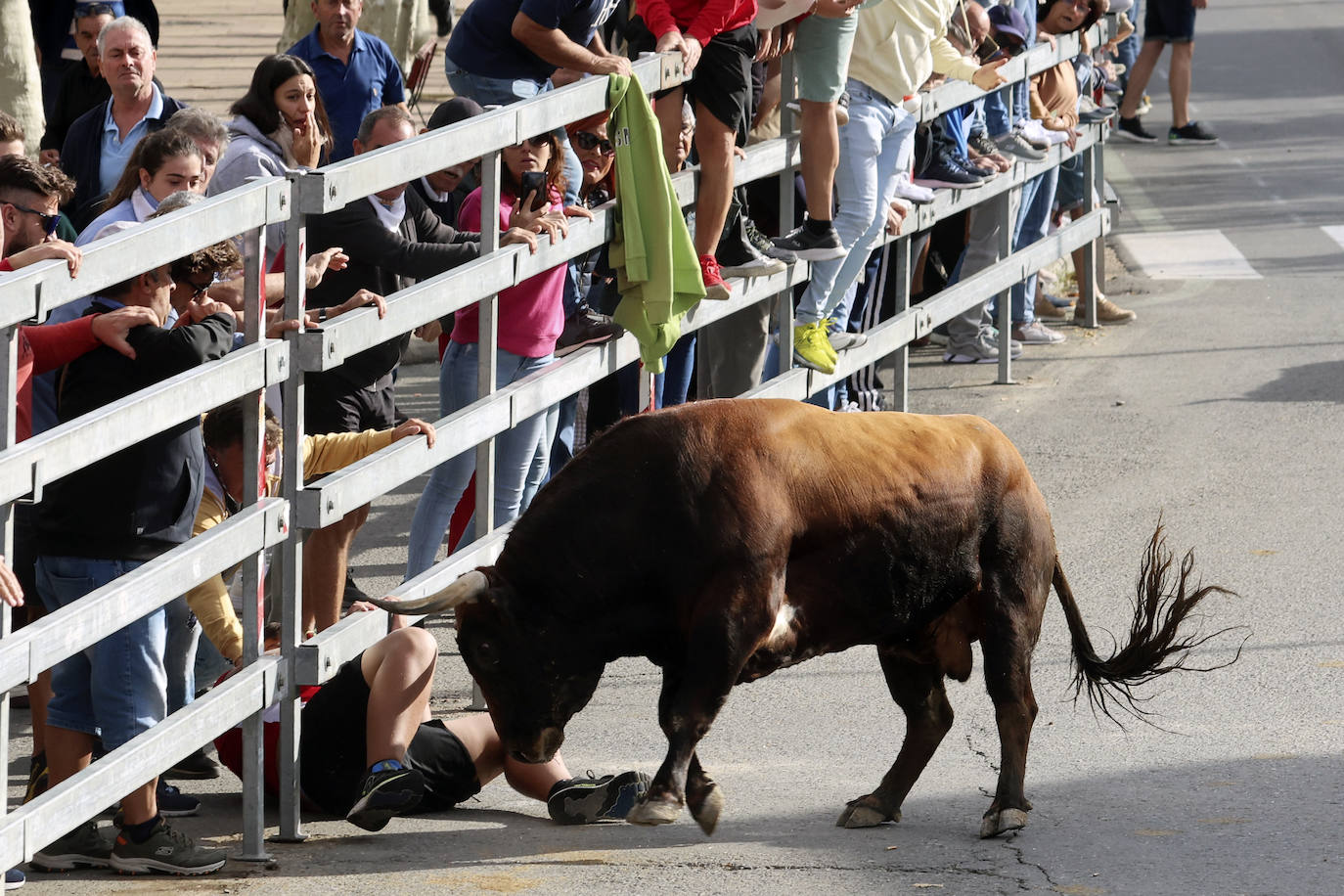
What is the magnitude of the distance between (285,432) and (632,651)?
1112 millimetres

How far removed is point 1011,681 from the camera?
543cm

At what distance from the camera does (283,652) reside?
5266mm

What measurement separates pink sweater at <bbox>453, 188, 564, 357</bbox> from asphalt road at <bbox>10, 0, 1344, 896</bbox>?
1.23 metres

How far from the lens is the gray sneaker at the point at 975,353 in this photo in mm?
11875

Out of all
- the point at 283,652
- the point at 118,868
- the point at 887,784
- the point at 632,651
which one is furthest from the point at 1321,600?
the point at 118,868

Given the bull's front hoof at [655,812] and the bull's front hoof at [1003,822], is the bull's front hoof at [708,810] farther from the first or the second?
the bull's front hoof at [1003,822]

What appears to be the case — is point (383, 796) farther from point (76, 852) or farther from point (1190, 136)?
point (1190, 136)

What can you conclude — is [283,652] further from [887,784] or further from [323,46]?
[323,46]

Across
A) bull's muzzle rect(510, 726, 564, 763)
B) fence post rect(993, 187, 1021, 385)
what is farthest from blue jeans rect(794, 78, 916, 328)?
bull's muzzle rect(510, 726, 564, 763)

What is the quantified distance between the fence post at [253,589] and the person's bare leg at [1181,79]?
50.4ft

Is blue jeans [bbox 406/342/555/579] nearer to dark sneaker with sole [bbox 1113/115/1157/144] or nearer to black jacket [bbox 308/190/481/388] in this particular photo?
black jacket [bbox 308/190/481/388]

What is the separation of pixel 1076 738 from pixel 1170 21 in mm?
14083

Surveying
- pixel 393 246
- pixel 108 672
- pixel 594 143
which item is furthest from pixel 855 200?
pixel 108 672

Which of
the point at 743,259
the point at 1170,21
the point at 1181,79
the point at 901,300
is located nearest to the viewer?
the point at 743,259
